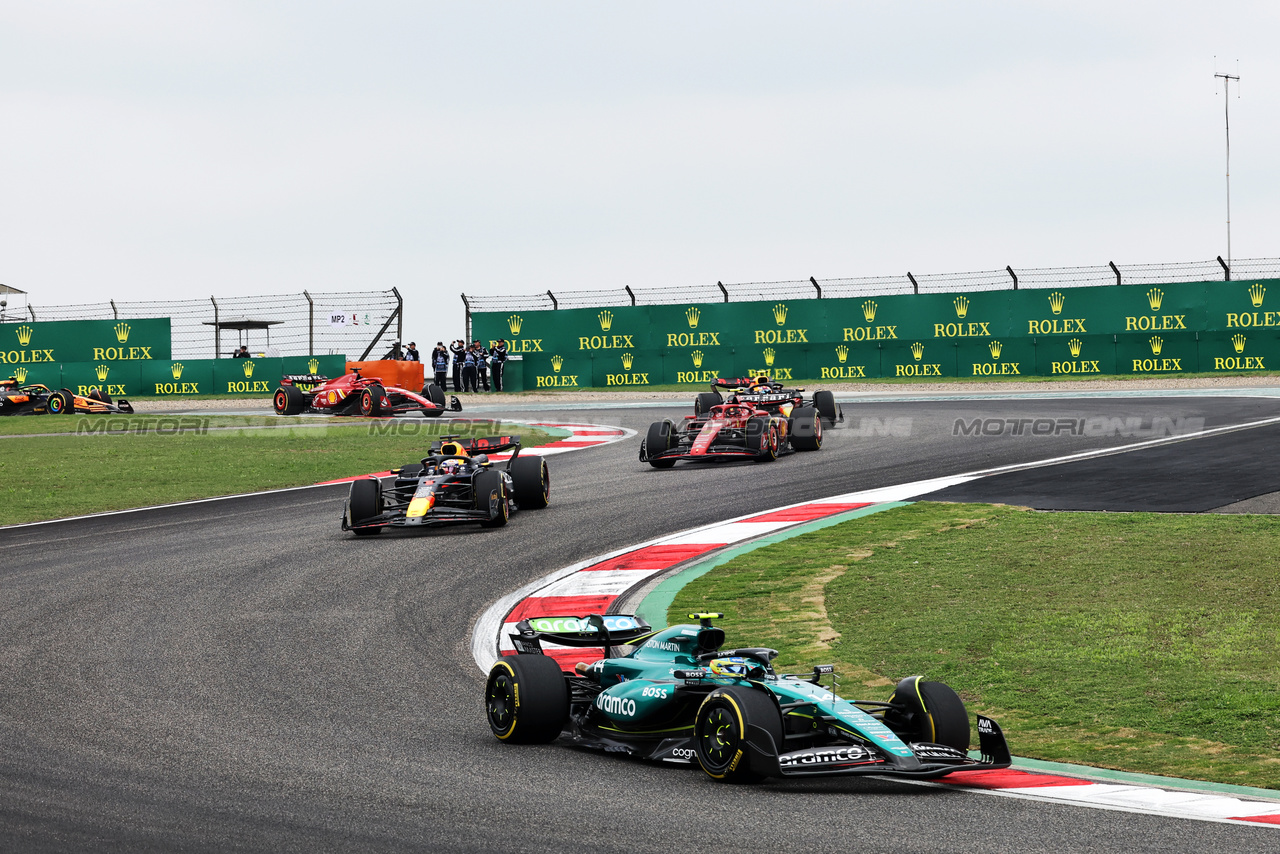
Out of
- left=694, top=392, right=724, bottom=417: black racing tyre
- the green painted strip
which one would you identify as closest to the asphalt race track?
the green painted strip

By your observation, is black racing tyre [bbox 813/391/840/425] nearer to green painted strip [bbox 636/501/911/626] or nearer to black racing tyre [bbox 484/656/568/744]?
green painted strip [bbox 636/501/911/626]

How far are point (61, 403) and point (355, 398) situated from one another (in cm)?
883

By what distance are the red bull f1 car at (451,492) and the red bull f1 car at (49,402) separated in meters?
21.3

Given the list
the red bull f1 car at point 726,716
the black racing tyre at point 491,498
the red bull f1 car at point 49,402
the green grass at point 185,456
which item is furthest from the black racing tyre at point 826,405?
the red bull f1 car at point 49,402

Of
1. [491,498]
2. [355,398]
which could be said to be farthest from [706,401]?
[355,398]

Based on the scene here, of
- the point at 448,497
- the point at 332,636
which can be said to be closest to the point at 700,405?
the point at 448,497

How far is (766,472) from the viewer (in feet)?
63.9

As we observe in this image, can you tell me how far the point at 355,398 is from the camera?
3231 cm

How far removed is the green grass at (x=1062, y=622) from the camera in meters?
7.11

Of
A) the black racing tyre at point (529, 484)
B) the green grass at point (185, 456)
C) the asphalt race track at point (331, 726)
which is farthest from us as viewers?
the green grass at point (185, 456)

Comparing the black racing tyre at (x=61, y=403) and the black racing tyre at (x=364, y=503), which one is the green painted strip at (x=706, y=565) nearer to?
the black racing tyre at (x=364, y=503)

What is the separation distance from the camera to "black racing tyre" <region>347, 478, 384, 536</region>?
1498 cm

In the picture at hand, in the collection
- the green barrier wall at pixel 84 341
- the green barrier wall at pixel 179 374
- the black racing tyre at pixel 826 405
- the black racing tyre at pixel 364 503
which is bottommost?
the black racing tyre at pixel 364 503

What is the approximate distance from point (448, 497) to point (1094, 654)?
8.74 meters
